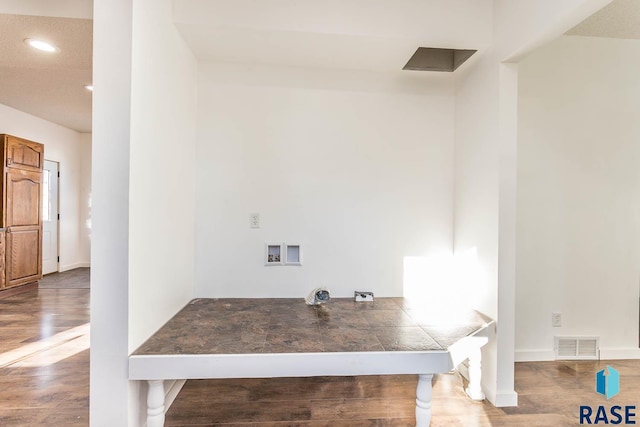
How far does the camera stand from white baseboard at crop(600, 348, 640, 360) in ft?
7.92

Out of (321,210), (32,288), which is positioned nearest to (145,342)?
(321,210)

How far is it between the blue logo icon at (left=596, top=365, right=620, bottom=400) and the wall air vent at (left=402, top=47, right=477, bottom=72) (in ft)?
7.84

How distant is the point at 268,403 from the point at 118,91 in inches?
75.4

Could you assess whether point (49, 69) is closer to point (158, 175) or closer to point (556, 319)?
point (158, 175)

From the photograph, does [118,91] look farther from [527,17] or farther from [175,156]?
[527,17]

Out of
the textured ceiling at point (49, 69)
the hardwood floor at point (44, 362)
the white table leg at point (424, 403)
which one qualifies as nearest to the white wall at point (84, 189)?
the textured ceiling at point (49, 69)

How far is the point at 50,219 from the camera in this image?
5375 millimetres

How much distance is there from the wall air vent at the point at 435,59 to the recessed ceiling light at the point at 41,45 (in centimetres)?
265

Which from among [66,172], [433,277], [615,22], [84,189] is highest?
[615,22]

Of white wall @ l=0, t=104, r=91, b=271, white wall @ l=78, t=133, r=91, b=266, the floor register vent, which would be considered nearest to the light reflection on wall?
the floor register vent

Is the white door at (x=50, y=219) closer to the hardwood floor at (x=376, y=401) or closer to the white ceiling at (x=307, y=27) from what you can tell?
the white ceiling at (x=307, y=27)

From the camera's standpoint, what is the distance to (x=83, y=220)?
239 inches

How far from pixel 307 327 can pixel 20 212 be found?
5.03m

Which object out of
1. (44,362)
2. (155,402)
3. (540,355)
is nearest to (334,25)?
(155,402)
